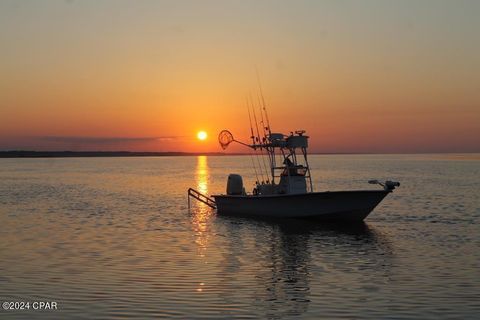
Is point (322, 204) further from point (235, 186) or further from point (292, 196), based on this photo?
point (235, 186)

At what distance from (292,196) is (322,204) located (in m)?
1.80

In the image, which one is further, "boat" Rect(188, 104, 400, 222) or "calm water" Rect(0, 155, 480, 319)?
"boat" Rect(188, 104, 400, 222)

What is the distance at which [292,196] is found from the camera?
32.6 meters

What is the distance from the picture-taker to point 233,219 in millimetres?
36594

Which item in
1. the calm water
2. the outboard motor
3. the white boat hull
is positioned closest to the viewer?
the calm water

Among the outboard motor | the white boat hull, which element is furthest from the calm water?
the outboard motor

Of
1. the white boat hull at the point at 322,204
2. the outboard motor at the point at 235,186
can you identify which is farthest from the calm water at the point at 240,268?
the outboard motor at the point at 235,186

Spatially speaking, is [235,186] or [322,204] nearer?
[322,204]

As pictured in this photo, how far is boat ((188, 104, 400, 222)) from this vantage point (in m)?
31.5

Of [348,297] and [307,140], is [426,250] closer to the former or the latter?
[348,297]

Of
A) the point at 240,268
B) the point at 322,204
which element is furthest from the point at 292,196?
the point at 240,268

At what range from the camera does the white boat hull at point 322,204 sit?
31297 millimetres

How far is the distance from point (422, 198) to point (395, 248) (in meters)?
32.3

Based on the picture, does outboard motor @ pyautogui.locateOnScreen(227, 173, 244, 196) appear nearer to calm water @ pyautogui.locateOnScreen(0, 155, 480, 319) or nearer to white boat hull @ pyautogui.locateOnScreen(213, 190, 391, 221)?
calm water @ pyautogui.locateOnScreen(0, 155, 480, 319)
